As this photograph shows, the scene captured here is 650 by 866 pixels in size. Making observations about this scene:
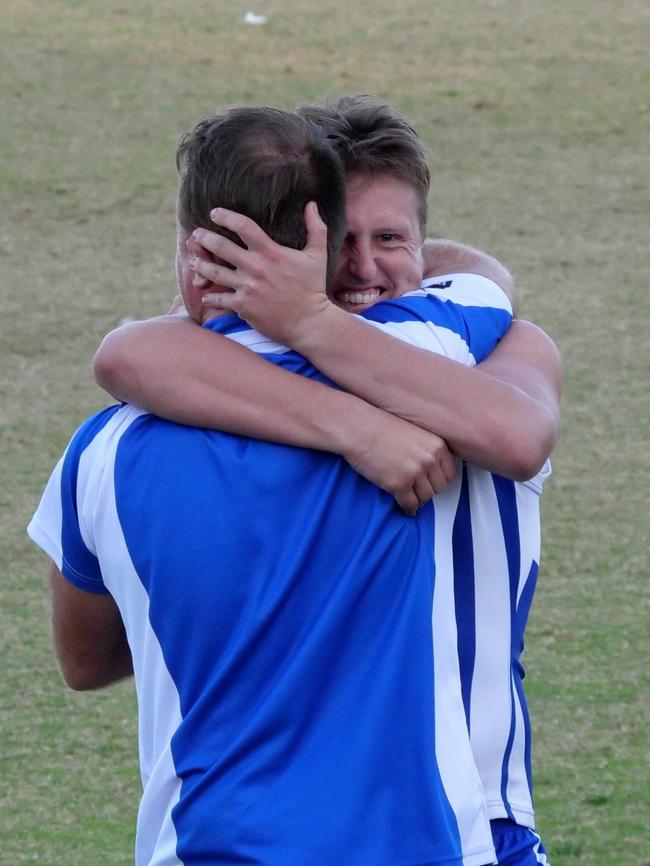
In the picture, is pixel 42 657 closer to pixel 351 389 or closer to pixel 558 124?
pixel 351 389

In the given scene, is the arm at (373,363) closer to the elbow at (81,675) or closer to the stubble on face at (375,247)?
the stubble on face at (375,247)

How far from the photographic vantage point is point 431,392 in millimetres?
1688

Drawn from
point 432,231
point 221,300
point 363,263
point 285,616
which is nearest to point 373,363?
point 221,300

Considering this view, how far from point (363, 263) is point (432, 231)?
A: 7.26 m

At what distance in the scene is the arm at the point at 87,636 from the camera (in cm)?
186

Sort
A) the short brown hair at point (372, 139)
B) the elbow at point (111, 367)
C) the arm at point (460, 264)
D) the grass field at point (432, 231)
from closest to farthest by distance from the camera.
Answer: the elbow at point (111, 367), the short brown hair at point (372, 139), the arm at point (460, 264), the grass field at point (432, 231)

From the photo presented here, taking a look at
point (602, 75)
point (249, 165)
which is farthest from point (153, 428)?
point (602, 75)

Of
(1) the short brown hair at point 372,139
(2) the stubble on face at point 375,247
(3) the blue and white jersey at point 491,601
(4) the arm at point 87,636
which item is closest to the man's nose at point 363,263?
(2) the stubble on face at point 375,247

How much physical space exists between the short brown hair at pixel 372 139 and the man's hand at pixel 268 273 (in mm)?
394

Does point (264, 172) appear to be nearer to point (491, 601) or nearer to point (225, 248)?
point (225, 248)

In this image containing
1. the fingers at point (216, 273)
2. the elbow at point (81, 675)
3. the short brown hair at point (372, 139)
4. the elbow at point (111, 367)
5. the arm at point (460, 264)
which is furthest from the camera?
the arm at point (460, 264)

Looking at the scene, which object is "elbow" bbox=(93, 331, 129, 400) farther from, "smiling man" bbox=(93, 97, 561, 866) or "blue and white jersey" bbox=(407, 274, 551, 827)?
"blue and white jersey" bbox=(407, 274, 551, 827)

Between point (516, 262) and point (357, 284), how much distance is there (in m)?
6.80

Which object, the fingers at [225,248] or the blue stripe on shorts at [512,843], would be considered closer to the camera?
the fingers at [225,248]
